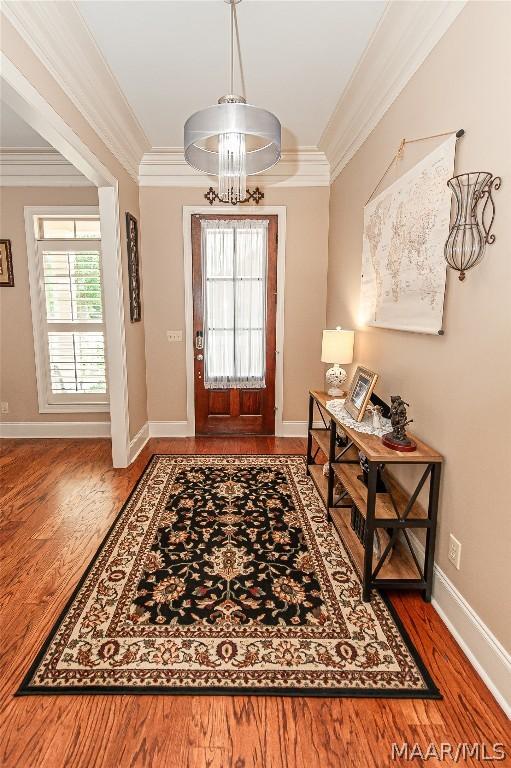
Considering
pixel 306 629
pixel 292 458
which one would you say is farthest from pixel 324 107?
pixel 306 629

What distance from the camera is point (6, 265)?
13.2ft

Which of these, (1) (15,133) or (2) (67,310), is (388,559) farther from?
(1) (15,133)

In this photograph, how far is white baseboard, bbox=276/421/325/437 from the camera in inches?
175

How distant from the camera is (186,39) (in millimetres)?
2236

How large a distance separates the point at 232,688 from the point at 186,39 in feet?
10.7

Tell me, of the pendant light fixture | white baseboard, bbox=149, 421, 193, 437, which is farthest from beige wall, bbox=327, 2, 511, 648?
white baseboard, bbox=149, 421, 193, 437

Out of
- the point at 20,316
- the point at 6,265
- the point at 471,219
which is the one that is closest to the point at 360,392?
the point at 471,219

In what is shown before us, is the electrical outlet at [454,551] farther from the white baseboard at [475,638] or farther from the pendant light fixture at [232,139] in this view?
the pendant light fixture at [232,139]

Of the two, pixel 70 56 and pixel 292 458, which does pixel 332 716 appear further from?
pixel 70 56

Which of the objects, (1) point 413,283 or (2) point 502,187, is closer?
(2) point 502,187

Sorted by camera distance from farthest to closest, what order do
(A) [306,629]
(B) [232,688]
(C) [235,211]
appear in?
(C) [235,211] → (A) [306,629] → (B) [232,688]

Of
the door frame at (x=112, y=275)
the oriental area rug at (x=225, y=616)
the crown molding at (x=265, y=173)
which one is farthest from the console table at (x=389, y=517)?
the crown molding at (x=265, y=173)

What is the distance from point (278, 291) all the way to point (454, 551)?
10.1 feet

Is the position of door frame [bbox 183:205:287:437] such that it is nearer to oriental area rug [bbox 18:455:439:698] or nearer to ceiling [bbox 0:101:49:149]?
ceiling [bbox 0:101:49:149]
